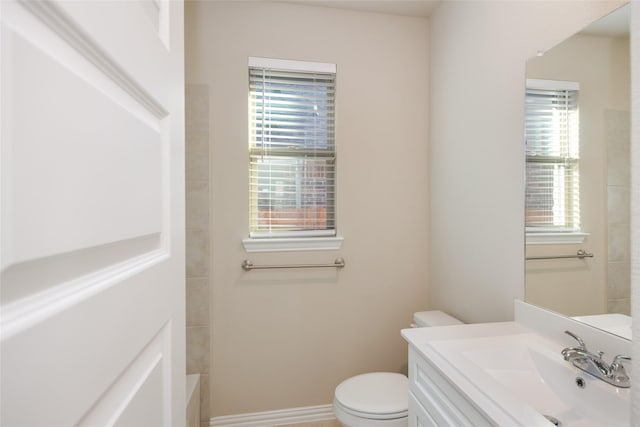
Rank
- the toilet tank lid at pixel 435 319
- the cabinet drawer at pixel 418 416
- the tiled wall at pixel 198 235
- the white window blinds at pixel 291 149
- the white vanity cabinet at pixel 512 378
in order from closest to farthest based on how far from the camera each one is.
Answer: the white vanity cabinet at pixel 512 378, the cabinet drawer at pixel 418 416, the toilet tank lid at pixel 435 319, the tiled wall at pixel 198 235, the white window blinds at pixel 291 149

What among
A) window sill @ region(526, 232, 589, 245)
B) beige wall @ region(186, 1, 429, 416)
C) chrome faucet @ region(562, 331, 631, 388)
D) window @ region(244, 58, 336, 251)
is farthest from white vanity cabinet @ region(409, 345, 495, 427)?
window @ region(244, 58, 336, 251)

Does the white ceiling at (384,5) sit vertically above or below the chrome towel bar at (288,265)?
above

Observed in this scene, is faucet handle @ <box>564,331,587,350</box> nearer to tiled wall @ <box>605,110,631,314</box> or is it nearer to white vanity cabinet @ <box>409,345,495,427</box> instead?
tiled wall @ <box>605,110,631,314</box>

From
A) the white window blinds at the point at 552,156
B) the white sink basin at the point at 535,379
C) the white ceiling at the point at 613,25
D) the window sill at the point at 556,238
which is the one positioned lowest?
the white sink basin at the point at 535,379

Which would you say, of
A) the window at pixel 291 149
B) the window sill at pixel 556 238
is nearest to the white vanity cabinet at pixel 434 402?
the window sill at pixel 556 238

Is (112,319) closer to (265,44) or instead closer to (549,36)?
(549,36)

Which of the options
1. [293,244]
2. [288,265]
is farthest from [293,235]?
[288,265]

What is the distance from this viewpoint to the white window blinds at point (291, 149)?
2021 mm

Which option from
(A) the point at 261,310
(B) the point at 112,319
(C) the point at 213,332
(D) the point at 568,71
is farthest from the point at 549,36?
(C) the point at 213,332

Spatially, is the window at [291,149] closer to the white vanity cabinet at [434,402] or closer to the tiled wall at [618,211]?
the white vanity cabinet at [434,402]

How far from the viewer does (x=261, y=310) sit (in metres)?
2.01

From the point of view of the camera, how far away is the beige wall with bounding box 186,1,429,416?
1.96 meters

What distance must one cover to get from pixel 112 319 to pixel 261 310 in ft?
5.58

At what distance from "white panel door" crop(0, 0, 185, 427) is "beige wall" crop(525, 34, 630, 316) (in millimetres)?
1277
